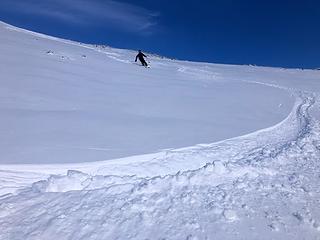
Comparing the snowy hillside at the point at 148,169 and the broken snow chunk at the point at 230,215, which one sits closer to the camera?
the snowy hillside at the point at 148,169

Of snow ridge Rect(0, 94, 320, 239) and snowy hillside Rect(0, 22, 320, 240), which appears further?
snowy hillside Rect(0, 22, 320, 240)

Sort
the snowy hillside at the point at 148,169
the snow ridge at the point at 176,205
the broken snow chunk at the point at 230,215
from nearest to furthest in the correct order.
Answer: the snow ridge at the point at 176,205 → the snowy hillside at the point at 148,169 → the broken snow chunk at the point at 230,215

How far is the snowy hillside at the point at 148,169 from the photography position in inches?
136

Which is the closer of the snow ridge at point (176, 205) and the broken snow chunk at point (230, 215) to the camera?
the snow ridge at point (176, 205)

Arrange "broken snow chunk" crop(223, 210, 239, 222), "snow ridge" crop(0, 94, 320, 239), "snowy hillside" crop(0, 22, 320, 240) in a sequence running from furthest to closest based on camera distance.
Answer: "broken snow chunk" crop(223, 210, 239, 222)
"snowy hillside" crop(0, 22, 320, 240)
"snow ridge" crop(0, 94, 320, 239)

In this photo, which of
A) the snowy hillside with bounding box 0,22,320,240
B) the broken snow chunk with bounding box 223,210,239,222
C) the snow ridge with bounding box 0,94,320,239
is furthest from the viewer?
the broken snow chunk with bounding box 223,210,239,222

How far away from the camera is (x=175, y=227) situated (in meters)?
3.40

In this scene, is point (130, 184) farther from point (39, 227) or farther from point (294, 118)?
point (294, 118)

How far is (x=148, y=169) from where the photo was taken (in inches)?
189

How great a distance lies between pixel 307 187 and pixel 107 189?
9.20 ft

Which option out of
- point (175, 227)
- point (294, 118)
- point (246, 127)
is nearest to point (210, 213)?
point (175, 227)

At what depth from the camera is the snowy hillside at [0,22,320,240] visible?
345 centimetres

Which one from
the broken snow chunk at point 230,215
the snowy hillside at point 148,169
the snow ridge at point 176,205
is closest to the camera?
the snow ridge at point 176,205

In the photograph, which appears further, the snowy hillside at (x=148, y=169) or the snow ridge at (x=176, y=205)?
the snowy hillside at (x=148, y=169)
